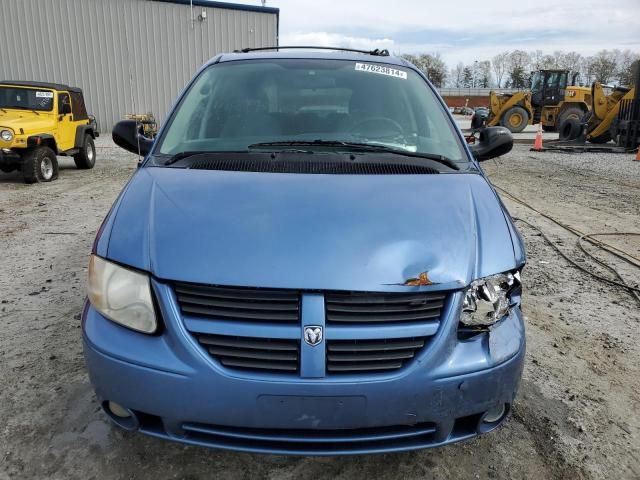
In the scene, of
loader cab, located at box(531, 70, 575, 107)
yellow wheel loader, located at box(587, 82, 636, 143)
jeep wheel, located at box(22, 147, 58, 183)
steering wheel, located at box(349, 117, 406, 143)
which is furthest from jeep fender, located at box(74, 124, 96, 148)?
loader cab, located at box(531, 70, 575, 107)

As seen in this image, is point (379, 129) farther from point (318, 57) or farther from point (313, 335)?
point (313, 335)

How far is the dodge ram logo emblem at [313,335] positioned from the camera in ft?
5.17

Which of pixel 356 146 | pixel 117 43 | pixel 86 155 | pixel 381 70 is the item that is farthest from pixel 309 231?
pixel 117 43

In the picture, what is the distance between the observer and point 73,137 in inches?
418

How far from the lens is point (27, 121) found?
370 inches

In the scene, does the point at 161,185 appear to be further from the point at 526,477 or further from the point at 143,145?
the point at 526,477

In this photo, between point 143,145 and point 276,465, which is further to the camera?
point 143,145

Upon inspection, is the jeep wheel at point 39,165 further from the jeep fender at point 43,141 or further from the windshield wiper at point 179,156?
the windshield wiper at point 179,156

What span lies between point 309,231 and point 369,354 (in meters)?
0.48

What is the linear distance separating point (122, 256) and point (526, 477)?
1785 mm

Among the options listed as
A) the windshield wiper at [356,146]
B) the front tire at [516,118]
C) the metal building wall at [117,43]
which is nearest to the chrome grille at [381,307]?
the windshield wiper at [356,146]

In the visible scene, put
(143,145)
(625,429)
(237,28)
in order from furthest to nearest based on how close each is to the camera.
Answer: (237,28), (143,145), (625,429)

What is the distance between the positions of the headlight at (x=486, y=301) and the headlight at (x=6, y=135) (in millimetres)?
9298

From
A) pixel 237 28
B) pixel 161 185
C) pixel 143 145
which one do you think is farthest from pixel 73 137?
pixel 237 28
